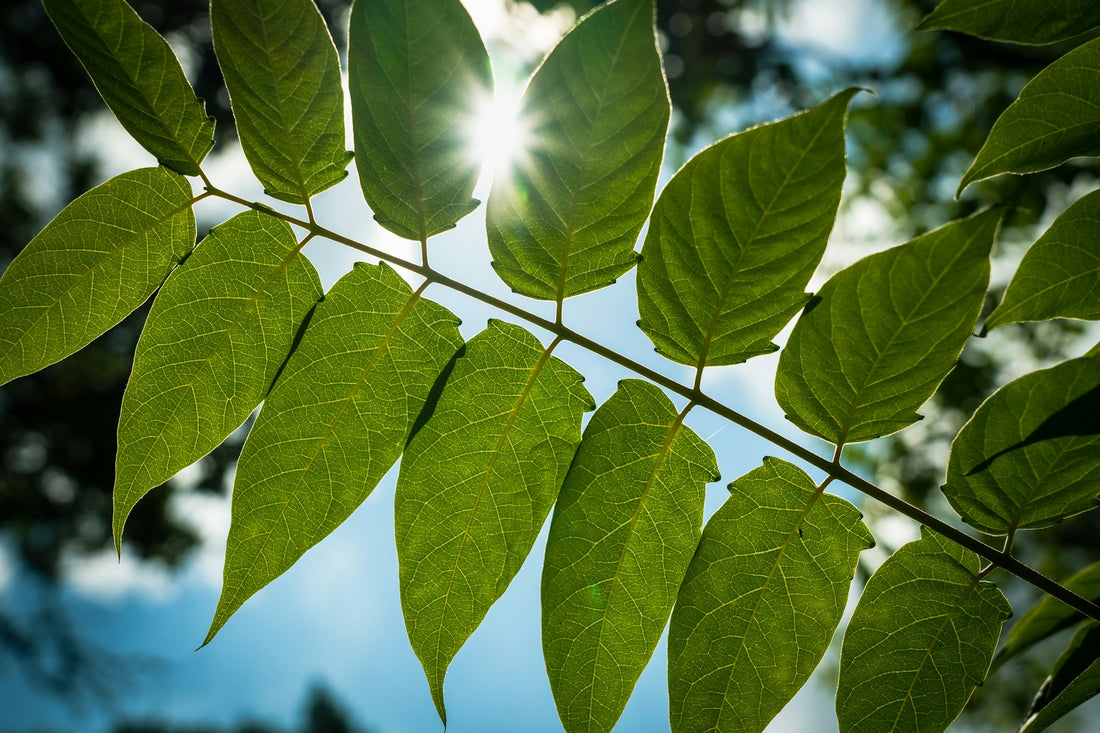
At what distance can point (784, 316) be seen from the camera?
100 cm

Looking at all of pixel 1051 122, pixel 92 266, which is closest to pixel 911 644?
pixel 1051 122

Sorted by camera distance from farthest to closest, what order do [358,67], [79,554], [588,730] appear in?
1. [79,554]
2. [588,730]
3. [358,67]

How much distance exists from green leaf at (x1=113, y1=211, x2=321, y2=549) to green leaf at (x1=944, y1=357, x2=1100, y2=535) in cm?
104

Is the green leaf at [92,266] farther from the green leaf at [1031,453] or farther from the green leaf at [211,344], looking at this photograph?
the green leaf at [1031,453]

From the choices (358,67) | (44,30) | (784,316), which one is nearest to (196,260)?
(358,67)

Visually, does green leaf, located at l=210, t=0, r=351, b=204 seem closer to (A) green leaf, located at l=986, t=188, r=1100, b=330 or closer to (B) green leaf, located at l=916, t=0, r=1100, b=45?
(B) green leaf, located at l=916, t=0, r=1100, b=45

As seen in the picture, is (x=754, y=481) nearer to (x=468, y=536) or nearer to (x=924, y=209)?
(x=468, y=536)

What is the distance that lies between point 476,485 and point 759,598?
48 centimetres

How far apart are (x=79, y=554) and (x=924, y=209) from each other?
574 inches

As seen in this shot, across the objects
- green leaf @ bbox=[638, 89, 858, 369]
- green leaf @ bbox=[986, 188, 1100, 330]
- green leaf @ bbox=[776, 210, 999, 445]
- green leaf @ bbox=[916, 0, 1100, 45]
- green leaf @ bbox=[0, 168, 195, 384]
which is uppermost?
green leaf @ bbox=[916, 0, 1100, 45]

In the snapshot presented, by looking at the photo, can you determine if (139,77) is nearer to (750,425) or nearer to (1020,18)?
(750,425)

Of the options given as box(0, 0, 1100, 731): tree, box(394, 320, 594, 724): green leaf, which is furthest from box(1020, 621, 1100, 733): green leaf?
box(394, 320, 594, 724): green leaf

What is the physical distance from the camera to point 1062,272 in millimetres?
1007

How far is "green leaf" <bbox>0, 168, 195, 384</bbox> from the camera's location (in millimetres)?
1105
